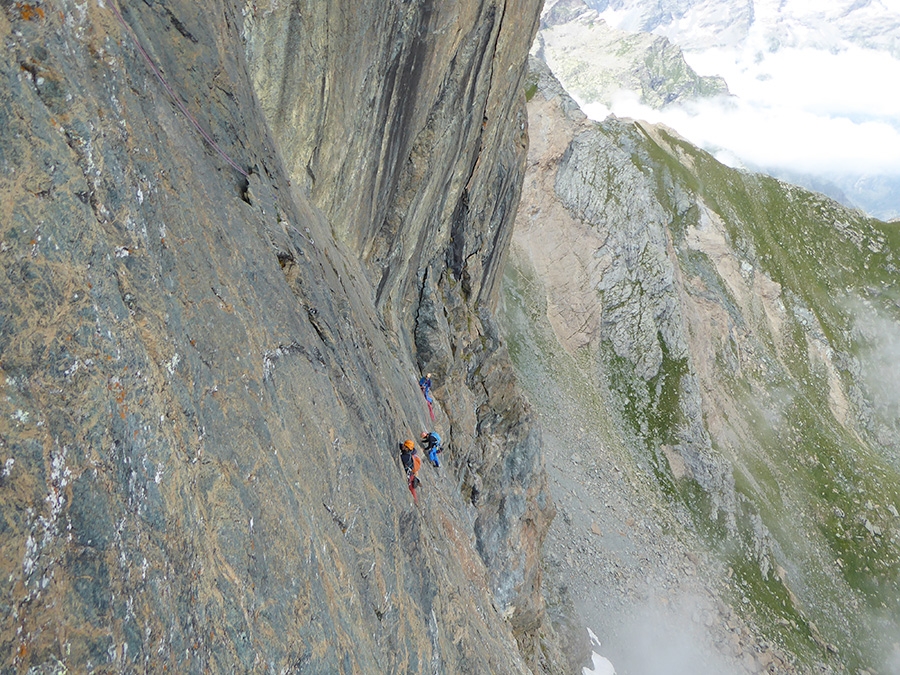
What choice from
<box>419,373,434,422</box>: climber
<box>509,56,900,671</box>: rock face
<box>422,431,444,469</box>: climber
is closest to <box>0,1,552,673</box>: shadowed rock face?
<box>422,431,444,469</box>: climber

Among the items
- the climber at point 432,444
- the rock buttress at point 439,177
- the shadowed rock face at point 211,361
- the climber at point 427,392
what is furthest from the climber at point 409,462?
the climber at point 427,392

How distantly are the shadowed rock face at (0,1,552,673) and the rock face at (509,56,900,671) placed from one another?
38.4 metres

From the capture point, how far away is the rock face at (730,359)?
169 ft

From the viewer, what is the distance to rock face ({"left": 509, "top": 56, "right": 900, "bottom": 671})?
2023 inches

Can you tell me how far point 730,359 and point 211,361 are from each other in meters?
71.3

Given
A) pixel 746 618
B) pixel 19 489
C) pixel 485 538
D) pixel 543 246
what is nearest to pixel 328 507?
pixel 19 489

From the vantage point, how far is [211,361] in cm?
783

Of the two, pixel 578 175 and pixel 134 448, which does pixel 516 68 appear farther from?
pixel 578 175

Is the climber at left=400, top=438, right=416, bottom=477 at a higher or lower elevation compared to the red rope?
lower

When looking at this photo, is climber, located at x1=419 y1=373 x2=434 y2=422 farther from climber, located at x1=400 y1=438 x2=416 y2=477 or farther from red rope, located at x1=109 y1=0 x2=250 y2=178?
red rope, located at x1=109 y1=0 x2=250 y2=178

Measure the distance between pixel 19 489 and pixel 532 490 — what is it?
100 ft

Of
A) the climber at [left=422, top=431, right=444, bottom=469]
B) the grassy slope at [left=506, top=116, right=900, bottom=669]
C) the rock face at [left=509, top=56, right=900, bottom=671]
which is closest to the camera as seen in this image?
the climber at [left=422, top=431, right=444, bottom=469]

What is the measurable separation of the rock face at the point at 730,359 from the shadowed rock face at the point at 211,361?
38408 millimetres

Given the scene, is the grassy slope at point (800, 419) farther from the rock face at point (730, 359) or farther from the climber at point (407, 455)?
the climber at point (407, 455)
